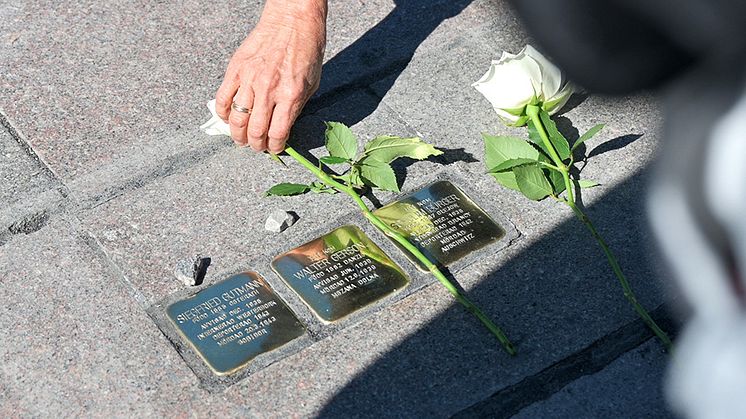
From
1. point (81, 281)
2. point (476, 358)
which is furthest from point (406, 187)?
point (81, 281)

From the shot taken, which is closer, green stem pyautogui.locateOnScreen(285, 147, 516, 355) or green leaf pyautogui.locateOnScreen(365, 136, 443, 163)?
green stem pyautogui.locateOnScreen(285, 147, 516, 355)

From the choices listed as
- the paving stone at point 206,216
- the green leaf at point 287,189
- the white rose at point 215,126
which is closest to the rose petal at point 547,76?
the paving stone at point 206,216

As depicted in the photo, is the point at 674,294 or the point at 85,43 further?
the point at 85,43

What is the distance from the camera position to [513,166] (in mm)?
2627

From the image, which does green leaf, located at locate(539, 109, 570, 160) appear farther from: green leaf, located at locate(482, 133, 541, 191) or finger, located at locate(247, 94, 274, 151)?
finger, located at locate(247, 94, 274, 151)

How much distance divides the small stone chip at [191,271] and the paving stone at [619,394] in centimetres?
83

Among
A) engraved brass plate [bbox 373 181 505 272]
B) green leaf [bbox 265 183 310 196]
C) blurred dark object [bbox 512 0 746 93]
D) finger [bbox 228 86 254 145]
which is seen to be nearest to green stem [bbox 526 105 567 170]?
engraved brass plate [bbox 373 181 505 272]

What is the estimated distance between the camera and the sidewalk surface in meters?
2.27

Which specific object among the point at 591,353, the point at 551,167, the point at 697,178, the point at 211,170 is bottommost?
the point at 211,170

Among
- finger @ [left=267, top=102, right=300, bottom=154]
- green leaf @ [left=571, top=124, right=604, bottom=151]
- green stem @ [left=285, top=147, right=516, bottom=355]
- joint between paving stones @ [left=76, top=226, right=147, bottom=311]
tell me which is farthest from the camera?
finger @ [left=267, top=102, right=300, bottom=154]

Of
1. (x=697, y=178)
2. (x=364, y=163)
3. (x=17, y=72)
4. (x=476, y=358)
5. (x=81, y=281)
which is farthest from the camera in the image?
(x=17, y=72)

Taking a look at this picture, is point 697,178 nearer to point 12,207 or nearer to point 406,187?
point 406,187

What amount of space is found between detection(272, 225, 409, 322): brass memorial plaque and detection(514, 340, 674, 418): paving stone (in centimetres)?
46

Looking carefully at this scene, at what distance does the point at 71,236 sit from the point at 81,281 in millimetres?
165
